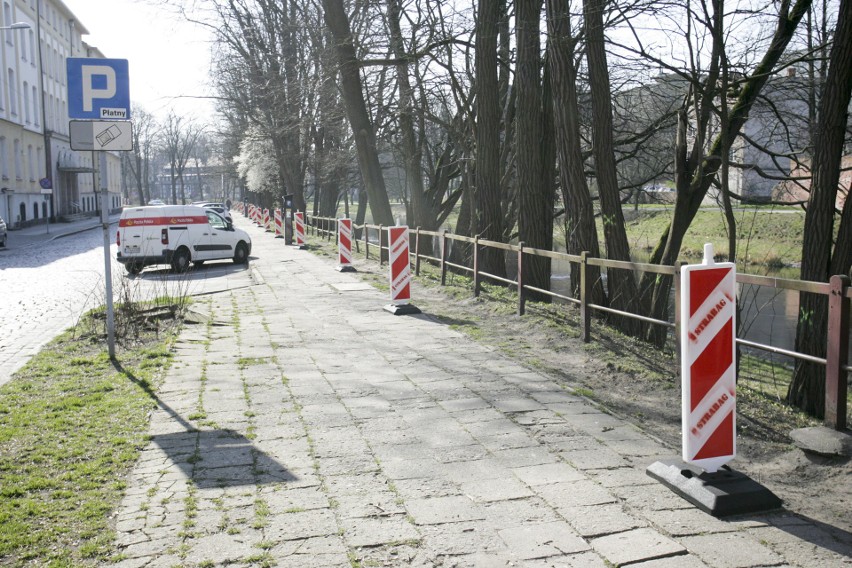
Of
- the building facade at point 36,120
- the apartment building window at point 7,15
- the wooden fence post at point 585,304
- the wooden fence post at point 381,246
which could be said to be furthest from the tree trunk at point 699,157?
the apartment building window at point 7,15

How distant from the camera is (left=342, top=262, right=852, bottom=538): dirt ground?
492 centimetres

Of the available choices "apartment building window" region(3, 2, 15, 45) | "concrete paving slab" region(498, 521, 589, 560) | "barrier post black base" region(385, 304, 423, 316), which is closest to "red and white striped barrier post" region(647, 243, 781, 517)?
"concrete paving slab" region(498, 521, 589, 560)

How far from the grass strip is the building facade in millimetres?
30020

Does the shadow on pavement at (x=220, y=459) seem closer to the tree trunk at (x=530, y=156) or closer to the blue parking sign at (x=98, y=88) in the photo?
the blue parking sign at (x=98, y=88)

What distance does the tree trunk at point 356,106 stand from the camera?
1902 centimetres

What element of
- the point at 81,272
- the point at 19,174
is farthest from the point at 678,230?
the point at 19,174

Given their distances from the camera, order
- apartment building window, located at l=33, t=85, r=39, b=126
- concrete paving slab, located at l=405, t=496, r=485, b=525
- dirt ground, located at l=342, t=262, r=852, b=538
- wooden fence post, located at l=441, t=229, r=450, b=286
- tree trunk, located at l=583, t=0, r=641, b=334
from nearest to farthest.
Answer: concrete paving slab, located at l=405, t=496, r=485, b=525 < dirt ground, located at l=342, t=262, r=852, b=538 < tree trunk, located at l=583, t=0, r=641, b=334 < wooden fence post, located at l=441, t=229, r=450, b=286 < apartment building window, located at l=33, t=85, r=39, b=126

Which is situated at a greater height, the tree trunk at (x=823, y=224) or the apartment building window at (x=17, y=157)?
the apartment building window at (x=17, y=157)

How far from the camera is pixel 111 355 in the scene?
29.4ft

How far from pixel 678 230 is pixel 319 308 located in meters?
5.79

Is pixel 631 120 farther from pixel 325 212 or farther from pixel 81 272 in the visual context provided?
pixel 325 212

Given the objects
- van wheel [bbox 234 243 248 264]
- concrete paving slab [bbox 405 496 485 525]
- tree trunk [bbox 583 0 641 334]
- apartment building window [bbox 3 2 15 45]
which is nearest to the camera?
concrete paving slab [bbox 405 496 485 525]

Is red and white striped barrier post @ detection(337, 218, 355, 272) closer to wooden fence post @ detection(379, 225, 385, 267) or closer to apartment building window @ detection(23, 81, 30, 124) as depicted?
wooden fence post @ detection(379, 225, 385, 267)

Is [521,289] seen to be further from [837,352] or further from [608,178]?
[837,352]
